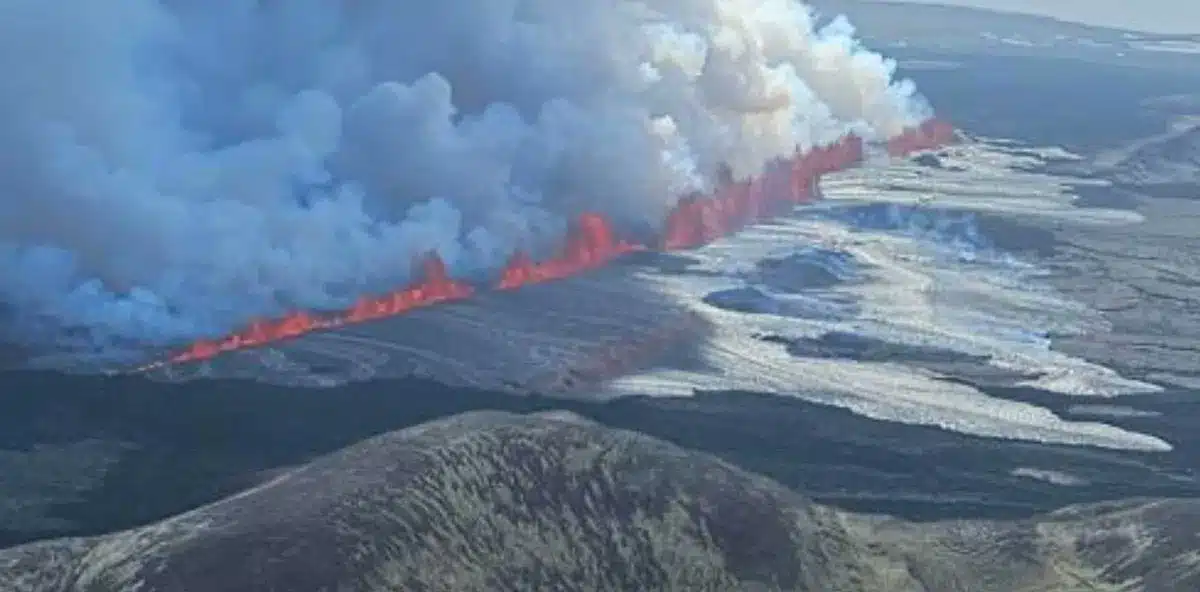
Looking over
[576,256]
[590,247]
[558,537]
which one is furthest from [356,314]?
[558,537]

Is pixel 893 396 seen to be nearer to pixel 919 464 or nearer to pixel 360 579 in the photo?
pixel 919 464

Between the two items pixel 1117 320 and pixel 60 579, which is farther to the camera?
pixel 1117 320

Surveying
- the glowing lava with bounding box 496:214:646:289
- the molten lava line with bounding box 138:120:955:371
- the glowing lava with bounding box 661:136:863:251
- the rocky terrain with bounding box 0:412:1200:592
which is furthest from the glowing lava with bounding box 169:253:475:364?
the rocky terrain with bounding box 0:412:1200:592

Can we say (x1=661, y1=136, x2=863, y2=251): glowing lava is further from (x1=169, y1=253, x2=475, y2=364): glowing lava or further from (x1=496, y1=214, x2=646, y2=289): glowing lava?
(x1=169, y1=253, x2=475, y2=364): glowing lava

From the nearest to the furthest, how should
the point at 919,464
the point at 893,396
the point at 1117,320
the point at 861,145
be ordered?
the point at 919,464 < the point at 893,396 < the point at 1117,320 < the point at 861,145

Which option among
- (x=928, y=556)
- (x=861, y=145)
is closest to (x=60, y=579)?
(x=928, y=556)

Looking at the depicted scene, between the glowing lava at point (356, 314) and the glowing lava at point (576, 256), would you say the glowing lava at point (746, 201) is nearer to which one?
the glowing lava at point (576, 256)

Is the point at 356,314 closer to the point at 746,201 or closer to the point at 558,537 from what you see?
the point at 558,537
